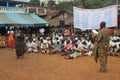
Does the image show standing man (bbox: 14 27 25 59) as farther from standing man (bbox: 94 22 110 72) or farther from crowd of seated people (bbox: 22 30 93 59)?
standing man (bbox: 94 22 110 72)

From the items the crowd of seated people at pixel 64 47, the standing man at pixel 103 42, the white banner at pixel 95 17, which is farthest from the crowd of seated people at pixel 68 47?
the standing man at pixel 103 42

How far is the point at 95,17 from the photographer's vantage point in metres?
17.1

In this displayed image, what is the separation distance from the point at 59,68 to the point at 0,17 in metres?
11.8

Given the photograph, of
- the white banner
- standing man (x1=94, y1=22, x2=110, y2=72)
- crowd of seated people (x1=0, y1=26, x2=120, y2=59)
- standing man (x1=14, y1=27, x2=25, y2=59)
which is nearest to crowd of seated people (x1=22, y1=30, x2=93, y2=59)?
crowd of seated people (x1=0, y1=26, x2=120, y2=59)

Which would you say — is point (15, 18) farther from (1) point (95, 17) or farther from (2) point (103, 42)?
(2) point (103, 42)

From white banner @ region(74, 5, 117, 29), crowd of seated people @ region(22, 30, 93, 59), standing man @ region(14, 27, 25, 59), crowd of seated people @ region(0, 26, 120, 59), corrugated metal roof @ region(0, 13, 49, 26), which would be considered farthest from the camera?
corrugated metal roof @ region(0, 13, 49, 26)

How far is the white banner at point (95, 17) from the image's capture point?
16252 millimetres

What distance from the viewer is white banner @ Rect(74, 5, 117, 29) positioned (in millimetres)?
16252

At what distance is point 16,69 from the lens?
10.5 meters

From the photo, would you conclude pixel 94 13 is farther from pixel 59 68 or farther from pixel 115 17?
pixel 59 68

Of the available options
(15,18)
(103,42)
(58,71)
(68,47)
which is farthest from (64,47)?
(15,18)

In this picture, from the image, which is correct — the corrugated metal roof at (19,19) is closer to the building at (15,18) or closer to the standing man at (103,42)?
the building at (15,18)

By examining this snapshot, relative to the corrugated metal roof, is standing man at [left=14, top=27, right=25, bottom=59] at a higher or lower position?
lower

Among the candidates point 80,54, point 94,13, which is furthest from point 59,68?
point 94,13
